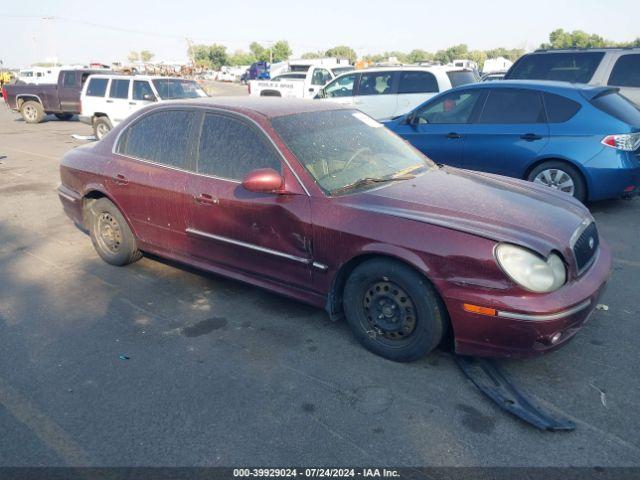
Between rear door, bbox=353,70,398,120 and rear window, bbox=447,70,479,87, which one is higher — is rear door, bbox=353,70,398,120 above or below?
below

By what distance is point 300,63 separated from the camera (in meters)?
22.1

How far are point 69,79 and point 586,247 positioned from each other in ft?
59.9

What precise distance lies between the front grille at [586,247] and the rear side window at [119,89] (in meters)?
12.1

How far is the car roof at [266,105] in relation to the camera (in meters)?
3.97

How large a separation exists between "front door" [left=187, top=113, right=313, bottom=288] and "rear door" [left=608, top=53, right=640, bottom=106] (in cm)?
738

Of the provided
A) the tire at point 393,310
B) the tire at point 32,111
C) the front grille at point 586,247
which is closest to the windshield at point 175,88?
the tire at point 32,111

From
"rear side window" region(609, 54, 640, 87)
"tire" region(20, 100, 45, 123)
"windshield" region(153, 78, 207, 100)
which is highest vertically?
"rear side window" region(609, 54, 640, 87)

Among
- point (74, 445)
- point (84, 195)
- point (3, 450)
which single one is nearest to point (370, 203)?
point (74, 445)

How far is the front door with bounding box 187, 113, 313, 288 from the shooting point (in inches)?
140

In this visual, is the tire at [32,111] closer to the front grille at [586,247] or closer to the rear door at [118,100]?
the rear door at [118,100]

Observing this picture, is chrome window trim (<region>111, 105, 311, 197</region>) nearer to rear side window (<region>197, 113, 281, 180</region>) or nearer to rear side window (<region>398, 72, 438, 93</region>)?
rear side window (<region>197, 113, 281, 180</region>)

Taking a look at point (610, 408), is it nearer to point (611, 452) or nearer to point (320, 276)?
point (611, 452)

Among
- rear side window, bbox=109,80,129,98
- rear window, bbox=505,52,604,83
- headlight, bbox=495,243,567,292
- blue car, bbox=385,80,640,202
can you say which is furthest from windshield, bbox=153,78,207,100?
headlight, bbox=495,243,567,292

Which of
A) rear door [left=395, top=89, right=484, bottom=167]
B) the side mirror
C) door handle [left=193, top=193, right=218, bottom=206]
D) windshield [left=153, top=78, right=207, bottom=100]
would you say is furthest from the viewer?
windshield [left=153, top=78, right=207, bottom=100]
